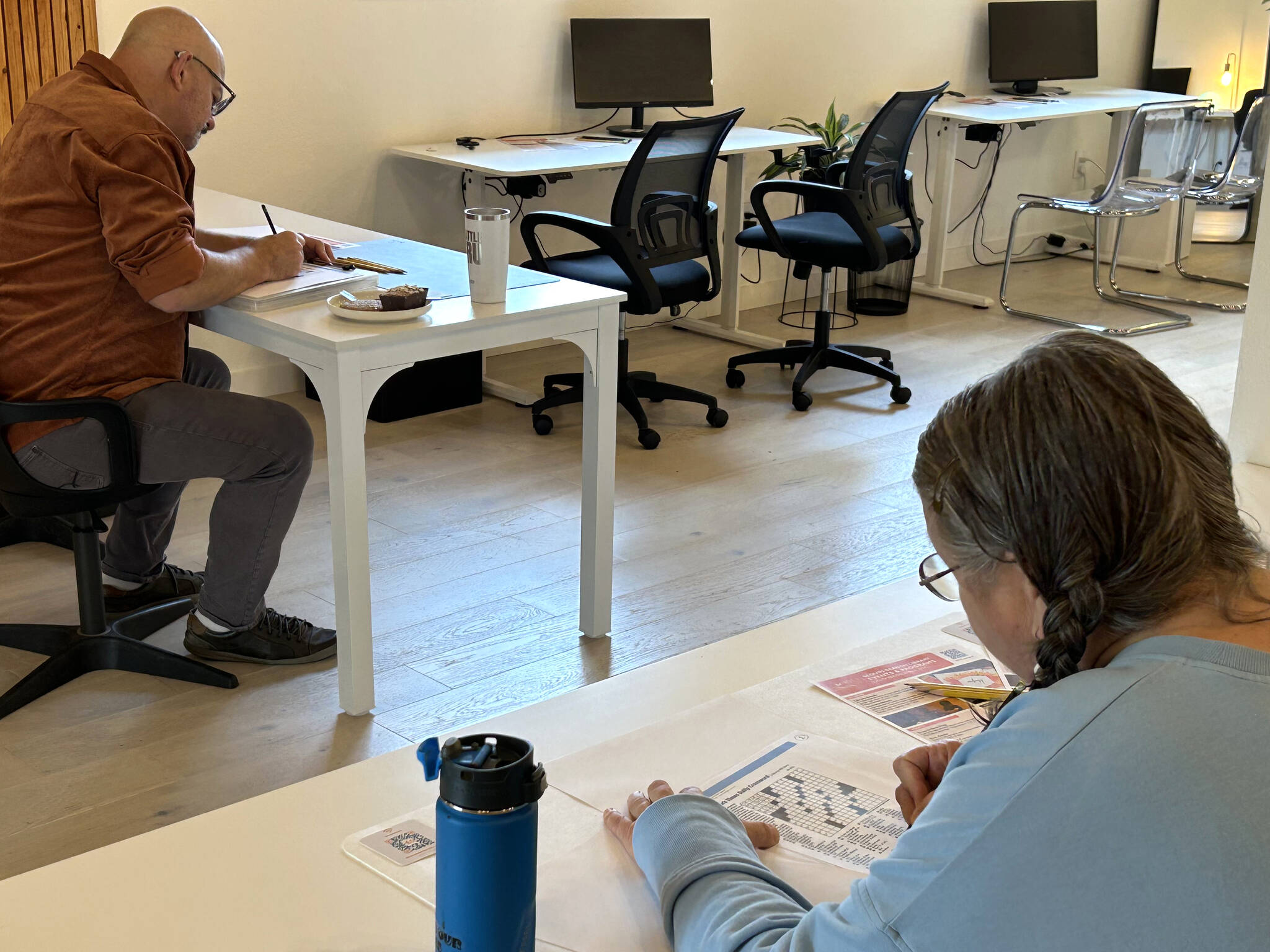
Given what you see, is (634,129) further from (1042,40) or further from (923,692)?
(923,692)

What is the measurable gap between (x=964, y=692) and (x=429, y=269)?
5.83 feet

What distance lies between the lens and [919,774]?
107 cm

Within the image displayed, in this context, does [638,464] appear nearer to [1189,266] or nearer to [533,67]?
[533,67]

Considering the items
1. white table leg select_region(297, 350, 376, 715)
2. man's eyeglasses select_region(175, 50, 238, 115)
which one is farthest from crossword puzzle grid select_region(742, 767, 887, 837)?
man's eyeglasses select_region(175, 50, 238, 115)

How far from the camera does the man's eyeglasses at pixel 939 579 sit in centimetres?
92

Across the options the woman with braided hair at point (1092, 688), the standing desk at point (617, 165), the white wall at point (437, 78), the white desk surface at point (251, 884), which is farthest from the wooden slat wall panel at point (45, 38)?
the woman with braided hair at point (1092, 688)

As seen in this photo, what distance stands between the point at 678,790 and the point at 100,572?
1793 mm

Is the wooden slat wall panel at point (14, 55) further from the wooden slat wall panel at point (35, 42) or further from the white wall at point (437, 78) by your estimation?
the white wall at point (437, 78)

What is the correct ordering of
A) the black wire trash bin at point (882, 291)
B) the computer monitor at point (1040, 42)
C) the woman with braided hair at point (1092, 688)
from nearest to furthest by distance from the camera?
the woman with braided hair at point (1092, 688)
the black wire trash bin at point (882, 291)
the computer monitor at point (1040, 42)

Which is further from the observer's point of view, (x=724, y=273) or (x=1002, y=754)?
(x=724, y=273)

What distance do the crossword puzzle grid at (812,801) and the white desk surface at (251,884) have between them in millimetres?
198

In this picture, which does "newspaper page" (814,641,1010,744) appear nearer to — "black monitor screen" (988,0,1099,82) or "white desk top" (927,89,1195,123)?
"white desk top" (927,89,1195,123)

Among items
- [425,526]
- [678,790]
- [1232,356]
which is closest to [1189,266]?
[1232,356]

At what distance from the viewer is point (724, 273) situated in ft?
18.2
